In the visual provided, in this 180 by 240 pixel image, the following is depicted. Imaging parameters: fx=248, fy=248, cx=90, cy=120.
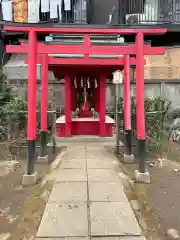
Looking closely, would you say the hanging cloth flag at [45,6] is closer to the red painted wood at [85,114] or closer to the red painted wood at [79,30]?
the red painted wood at [85,114]

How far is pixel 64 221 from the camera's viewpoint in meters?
3.48

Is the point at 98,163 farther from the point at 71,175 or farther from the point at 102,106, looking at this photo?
the point at 102,106

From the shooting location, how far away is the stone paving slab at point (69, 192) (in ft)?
13.9

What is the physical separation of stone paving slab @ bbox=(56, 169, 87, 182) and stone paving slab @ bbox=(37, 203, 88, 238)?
1.20 meters

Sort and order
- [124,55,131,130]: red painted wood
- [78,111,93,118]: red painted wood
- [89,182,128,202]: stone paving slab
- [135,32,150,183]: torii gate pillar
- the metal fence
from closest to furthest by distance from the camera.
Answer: [89,182,128,202]: stone paving slab → [135,32,150,183]: torii gate pillar → [124,55,131,130]: red painted wood → [78,111,93,118]: red painted wood → the metal fence

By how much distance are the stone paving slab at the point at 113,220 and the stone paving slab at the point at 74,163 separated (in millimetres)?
2198

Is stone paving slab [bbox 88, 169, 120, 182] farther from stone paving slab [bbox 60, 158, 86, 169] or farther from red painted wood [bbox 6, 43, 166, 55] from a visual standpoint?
red painted wood [bbox 6, 43, 166, 55]

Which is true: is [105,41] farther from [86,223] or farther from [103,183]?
[86,223]

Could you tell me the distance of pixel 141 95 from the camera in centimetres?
555

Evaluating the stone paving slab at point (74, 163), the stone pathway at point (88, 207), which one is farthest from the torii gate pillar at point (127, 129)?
the stone paving slab at point (74, 163)

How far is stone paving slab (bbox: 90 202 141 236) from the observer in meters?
3.21

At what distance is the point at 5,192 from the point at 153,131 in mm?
4851

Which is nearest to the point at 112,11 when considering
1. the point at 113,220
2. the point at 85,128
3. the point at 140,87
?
the point at 85,128

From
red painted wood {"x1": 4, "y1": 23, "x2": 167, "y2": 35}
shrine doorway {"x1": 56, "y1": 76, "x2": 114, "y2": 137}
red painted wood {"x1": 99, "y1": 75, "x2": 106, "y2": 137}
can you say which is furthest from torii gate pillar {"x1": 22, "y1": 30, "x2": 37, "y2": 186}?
red painted wood {"x1": 99, "y1": 75, "x2": 106, "y2": 137}
